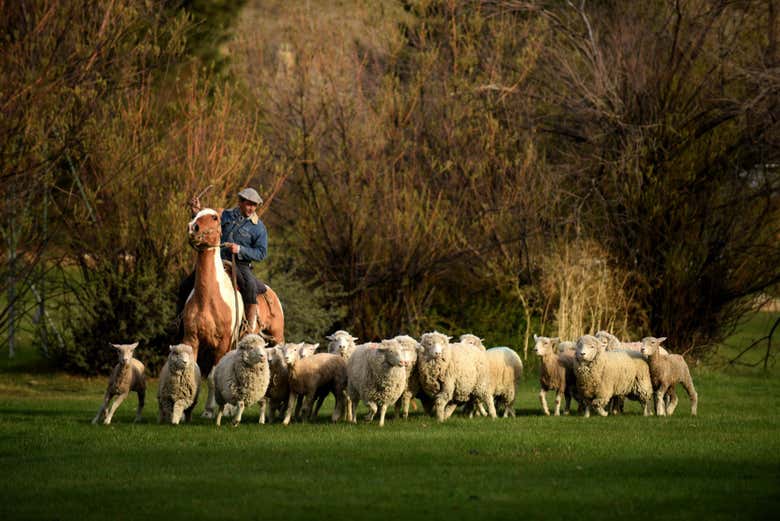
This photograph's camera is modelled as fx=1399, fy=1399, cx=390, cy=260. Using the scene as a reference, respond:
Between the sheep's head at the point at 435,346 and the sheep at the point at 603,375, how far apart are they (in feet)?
5.82

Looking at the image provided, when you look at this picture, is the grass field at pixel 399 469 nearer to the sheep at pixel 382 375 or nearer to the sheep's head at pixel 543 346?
the sheep at pixel 382 375

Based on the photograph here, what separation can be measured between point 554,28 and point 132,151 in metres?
11.6

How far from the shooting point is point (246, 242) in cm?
1894

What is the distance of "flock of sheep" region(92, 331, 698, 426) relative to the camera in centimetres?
1591

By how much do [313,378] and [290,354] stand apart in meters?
0.44

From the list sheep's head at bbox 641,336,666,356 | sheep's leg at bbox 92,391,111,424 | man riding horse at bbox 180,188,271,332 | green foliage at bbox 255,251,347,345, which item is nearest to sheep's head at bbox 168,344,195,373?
sheep's leg at bbox 92,391,111,424

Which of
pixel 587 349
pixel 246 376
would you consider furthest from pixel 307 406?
pixel 587 349

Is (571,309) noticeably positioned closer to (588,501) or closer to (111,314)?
(111,314)

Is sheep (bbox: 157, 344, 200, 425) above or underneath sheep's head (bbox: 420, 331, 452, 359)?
underneath

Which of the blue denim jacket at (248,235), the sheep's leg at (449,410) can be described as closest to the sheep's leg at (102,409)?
the blue denim jacket at (248,235)

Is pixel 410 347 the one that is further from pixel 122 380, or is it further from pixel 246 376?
pixel 122 380

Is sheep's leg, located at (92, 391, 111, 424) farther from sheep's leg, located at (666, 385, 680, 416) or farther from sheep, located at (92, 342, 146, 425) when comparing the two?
sheep's leg, located at (666, 385, 680, 416)

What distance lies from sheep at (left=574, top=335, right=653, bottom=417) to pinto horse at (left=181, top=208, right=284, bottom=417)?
4.46 m

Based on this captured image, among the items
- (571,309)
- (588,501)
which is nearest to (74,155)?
(571,309)
